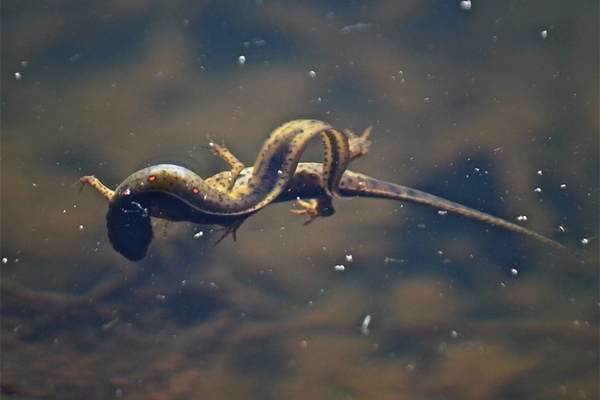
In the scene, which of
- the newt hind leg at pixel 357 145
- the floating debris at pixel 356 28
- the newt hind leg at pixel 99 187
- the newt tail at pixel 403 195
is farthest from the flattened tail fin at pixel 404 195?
the newt hind leg at pixel 99 187

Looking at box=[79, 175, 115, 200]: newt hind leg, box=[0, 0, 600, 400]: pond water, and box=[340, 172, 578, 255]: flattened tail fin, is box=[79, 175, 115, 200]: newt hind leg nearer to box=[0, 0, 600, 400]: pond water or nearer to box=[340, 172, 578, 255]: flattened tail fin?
box=[0, 0, 600, 400]: pond water

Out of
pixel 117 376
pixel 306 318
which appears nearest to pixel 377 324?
pixel 306 318

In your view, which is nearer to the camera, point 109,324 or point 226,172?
point 226,172

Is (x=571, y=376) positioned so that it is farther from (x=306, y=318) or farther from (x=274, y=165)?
(x=274, y=165)

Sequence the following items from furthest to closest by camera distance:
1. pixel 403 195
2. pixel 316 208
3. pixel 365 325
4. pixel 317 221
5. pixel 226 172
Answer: pixel 317 221, pixel 365 325, pixel 316 208, pixel 403 195, pixel 226 172

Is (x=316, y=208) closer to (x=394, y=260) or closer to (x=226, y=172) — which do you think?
(x=226, y=172)

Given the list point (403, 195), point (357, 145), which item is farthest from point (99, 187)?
point (403, 195)
